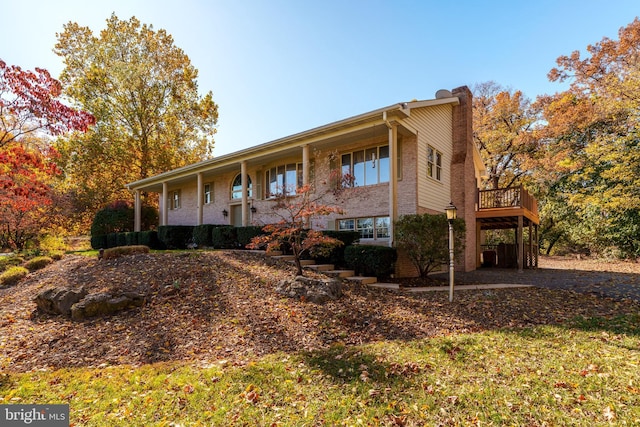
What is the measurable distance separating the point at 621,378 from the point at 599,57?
914 inches

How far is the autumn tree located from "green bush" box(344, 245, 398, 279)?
14661 mm

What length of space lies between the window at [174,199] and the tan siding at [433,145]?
16219mm

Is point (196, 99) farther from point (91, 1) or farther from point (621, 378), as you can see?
point (621, 378)

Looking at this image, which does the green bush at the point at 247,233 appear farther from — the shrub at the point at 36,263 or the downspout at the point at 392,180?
the shrub at the point at 36,263

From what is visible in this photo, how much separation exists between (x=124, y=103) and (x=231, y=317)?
25356mm

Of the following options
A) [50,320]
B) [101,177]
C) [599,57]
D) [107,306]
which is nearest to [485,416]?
[107,306]

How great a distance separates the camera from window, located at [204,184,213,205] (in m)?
19.0

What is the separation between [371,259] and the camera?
29.8 ft

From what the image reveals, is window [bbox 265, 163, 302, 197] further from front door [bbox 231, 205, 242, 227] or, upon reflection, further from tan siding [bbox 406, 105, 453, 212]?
tan siding [bbox 406, 105, 453, 212]

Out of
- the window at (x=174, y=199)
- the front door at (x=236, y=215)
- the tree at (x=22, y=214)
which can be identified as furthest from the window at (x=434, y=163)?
the window at (x=174, y=199)

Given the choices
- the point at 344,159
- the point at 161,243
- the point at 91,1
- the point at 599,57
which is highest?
the point at 599,57

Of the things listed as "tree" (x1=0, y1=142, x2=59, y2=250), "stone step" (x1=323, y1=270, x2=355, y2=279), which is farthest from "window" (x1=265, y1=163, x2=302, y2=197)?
"tree" (x1=0, y1=142, x2=59, y2=250)

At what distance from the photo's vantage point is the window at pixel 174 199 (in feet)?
69.9

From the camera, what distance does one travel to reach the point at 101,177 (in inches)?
971
